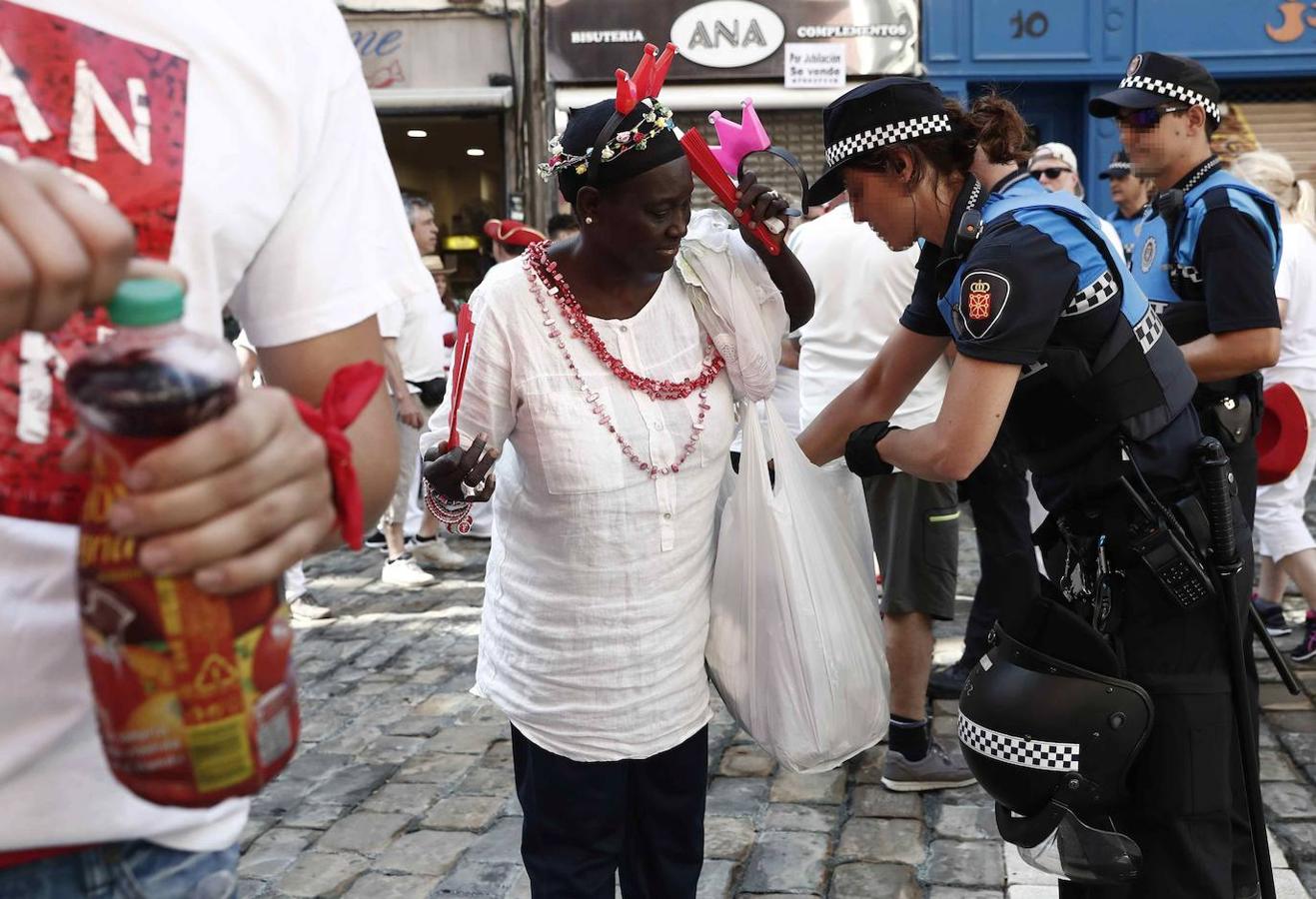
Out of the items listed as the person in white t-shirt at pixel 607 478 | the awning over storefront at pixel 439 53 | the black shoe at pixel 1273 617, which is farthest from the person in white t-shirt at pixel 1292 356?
the awning over storefront at pixel 439 53

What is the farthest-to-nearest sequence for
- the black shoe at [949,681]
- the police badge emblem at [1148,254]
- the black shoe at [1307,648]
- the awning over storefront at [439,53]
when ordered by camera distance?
1. the awning over storefront at [439,53]
2. the black shoe at [1307,648]
3. the black shoe at [949,681]
4. the police badge emblem at [1148,254]

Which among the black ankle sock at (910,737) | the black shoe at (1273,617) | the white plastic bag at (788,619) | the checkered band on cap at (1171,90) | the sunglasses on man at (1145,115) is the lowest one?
the black shoe at (1273,617)

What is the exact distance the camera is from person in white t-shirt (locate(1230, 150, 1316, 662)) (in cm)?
555

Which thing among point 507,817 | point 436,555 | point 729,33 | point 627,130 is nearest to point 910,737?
point 507,817

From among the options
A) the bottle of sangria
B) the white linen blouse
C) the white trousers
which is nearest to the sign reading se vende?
the white trousers

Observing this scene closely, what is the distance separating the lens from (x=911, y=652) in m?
4.52

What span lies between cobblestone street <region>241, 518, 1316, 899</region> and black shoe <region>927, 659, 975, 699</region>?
0.20 meters

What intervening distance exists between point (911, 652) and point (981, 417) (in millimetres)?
2084

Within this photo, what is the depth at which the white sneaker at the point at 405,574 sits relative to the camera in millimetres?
7562

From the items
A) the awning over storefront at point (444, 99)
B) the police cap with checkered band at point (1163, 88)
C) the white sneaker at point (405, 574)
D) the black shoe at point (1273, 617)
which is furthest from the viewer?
the awning over storefront at point (444, 99)

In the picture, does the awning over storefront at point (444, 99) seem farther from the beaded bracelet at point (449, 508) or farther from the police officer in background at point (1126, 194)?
the beaded bracelet at point (449, 508)

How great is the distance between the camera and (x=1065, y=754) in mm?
2580

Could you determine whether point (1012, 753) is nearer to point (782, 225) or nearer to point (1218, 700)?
point (1218, 700)

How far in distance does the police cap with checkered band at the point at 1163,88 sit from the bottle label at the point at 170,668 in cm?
367
